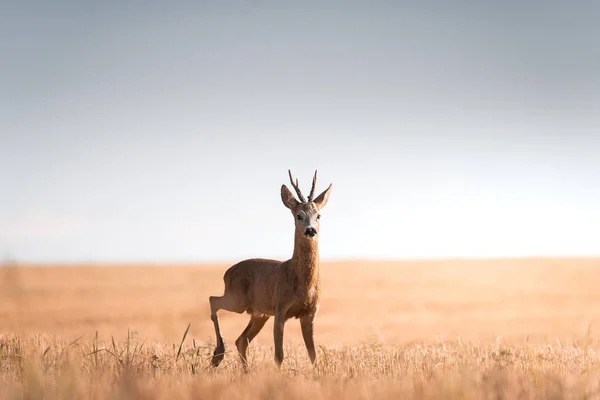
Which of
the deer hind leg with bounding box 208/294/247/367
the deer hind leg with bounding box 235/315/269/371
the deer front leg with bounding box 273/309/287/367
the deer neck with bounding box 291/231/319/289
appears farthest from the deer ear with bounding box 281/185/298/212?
the deer hind leg with bounding box 235/315/269/371

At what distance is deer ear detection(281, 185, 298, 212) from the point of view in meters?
11.6

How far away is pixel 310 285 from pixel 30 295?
6.19m

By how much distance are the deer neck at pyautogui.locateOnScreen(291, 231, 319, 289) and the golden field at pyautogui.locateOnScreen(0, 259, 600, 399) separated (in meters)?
1.25

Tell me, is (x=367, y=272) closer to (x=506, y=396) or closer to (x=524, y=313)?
(x=524, y=313)

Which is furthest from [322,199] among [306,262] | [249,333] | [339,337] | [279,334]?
[339,337]

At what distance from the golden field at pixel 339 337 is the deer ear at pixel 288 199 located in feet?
7.70

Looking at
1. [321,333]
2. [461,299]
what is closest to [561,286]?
[461,299]

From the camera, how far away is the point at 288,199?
1162 centimetres

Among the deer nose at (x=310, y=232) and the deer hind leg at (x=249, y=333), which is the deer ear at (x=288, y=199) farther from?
the deer hind leg at (x=249, y=333)

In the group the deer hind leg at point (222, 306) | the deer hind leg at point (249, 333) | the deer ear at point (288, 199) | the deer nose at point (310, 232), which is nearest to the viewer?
the deer nose at point (310, 232)

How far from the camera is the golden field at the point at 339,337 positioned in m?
6.29

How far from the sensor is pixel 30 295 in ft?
17.8

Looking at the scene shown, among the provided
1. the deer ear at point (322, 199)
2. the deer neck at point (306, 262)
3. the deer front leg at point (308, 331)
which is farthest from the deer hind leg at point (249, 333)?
the deer ear at point (322, 199)

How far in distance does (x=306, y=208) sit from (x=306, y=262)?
2.61 feet
